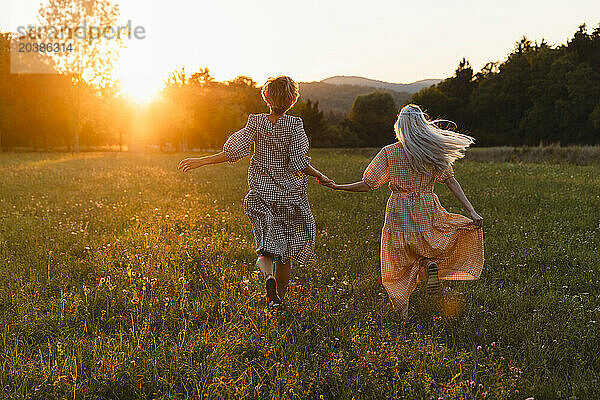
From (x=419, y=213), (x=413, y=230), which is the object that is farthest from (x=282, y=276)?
(x=419, y=213)

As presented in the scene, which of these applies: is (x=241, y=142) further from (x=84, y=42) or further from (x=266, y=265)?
(x=84, y=42)

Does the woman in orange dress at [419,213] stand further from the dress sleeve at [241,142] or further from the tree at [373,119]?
the tree at [373,119]

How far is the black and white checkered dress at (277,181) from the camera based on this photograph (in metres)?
5.07

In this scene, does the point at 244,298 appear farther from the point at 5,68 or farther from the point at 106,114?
the point at 5,68

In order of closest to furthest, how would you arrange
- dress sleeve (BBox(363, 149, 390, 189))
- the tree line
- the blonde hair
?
the blonde hair → dress sleeve (BBox(363, 149, 390, 189)) → the tree line

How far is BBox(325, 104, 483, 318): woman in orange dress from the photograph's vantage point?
5.10 meters

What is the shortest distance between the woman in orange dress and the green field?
46cm

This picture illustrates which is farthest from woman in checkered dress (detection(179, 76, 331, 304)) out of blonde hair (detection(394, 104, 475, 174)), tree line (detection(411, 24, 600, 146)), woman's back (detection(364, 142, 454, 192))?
tree line (detection(411, 24, 600, 146))

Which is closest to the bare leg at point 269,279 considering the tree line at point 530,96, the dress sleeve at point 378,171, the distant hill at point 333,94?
the dress sleeve at point 378,171

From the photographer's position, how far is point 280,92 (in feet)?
16.2

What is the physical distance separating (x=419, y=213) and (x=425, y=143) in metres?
0.78

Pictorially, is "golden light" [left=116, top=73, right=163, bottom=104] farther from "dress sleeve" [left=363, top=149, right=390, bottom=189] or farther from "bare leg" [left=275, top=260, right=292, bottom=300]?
"dress sleeve" [left=363, top=149, right=390, bottom=189]

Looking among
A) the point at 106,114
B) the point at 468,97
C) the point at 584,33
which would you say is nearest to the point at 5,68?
the point at 106,114

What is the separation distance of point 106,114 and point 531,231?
2035 inches
